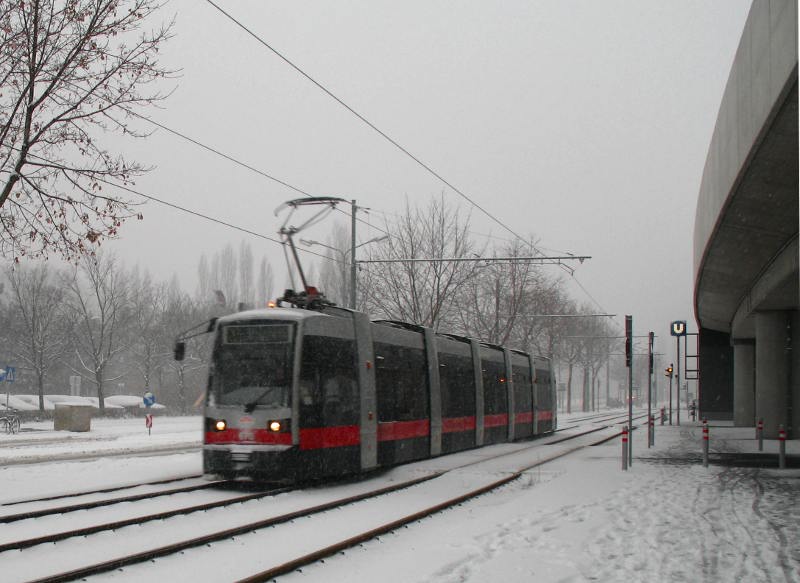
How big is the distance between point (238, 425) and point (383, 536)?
4.80m

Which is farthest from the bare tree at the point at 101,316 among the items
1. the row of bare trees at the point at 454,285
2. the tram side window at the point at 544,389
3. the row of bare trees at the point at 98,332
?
the tram side window at the point at 544,389

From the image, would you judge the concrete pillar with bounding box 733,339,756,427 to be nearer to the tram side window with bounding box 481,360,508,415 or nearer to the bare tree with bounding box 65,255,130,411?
the tram side window with bounding box 481,360,508,415

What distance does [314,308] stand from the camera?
16078 mm

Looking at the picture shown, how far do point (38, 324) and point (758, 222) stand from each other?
4370 centimetres

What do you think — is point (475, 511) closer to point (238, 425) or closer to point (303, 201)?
point (238, 425)

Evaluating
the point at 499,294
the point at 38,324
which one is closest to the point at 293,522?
the point at 499,294

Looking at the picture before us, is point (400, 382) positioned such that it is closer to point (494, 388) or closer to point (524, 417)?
point (494, 388)

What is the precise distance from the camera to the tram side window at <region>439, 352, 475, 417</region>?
66.9 ft

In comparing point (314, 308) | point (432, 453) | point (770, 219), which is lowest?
point (432, 453)

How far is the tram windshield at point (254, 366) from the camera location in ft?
47.1

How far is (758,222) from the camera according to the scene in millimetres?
19297

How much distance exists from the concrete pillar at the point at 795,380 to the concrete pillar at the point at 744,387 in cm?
944

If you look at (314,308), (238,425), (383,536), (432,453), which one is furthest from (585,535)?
(432,453)

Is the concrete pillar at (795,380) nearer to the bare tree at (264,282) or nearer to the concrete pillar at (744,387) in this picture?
the concrete pillar at (744,387)
